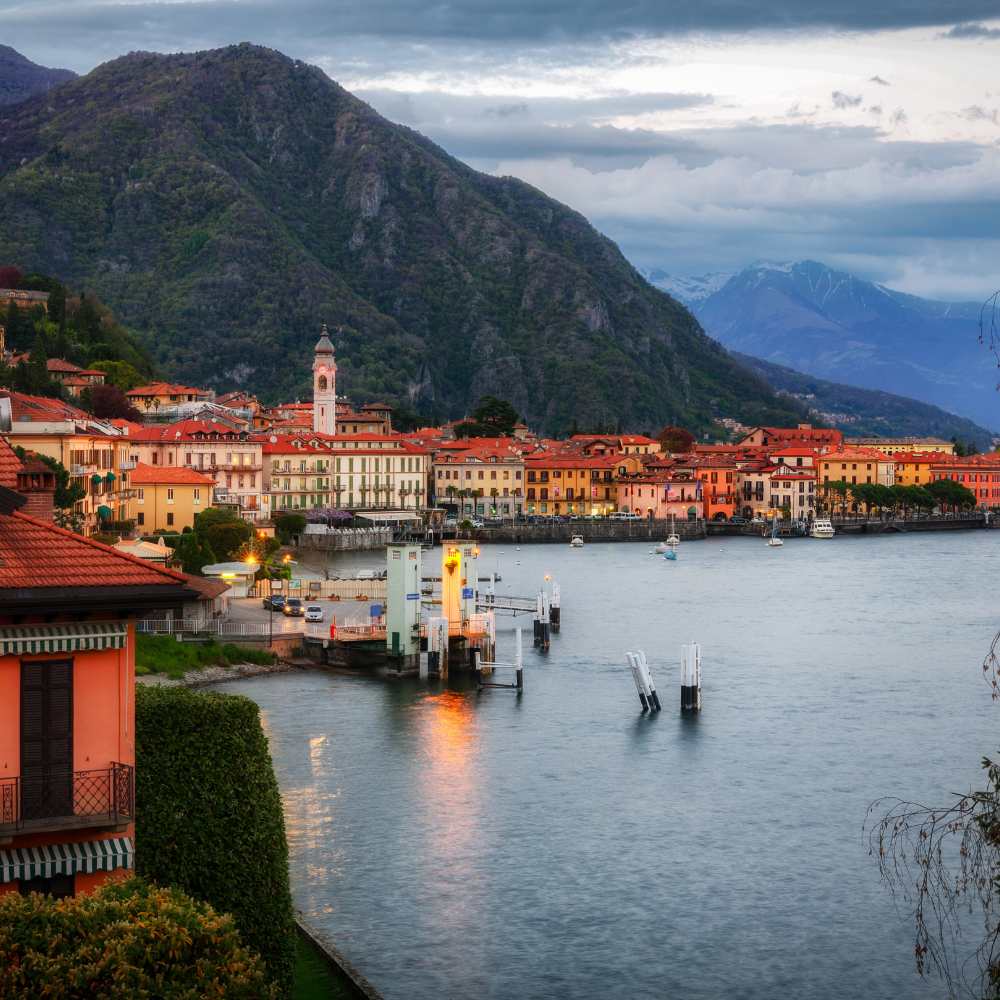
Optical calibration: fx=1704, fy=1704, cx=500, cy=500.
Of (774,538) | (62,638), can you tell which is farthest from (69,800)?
(774,538)

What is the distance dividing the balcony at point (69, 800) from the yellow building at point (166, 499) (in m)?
80.4

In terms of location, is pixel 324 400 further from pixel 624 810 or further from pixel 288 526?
pixel 624 810

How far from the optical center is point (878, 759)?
134ft

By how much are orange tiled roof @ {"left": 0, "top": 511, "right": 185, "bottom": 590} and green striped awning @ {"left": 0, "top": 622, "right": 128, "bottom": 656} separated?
0.33 meters

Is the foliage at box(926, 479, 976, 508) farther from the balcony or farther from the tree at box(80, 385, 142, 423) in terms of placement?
the balcony

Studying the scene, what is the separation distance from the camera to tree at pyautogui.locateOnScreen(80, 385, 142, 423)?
121m

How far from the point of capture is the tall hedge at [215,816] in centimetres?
1723

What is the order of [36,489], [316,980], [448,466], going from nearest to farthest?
[36,489] < [316,980] < [448,466]

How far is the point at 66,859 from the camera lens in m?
13.5

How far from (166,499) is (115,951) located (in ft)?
273

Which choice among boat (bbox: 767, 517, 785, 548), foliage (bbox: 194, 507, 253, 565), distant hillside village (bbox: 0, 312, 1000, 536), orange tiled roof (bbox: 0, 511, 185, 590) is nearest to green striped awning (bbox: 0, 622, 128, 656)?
orange tiled roof (bbox: 0, 511, 185, 590)

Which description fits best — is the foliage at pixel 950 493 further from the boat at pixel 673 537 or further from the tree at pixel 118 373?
the tree at pixel 118 373

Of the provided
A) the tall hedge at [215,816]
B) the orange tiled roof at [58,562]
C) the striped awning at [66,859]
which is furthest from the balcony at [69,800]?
the tall hedge at [215,816]

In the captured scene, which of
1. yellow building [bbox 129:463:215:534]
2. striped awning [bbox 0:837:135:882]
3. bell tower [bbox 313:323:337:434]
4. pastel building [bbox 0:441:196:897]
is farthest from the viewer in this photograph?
bell tower [bbox 313:323:337:434]
